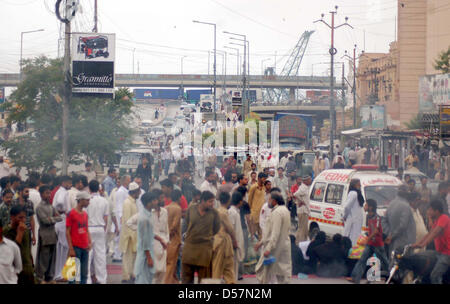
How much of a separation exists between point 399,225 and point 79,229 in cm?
489

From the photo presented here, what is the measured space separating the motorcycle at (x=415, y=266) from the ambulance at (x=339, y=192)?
2.29 meters

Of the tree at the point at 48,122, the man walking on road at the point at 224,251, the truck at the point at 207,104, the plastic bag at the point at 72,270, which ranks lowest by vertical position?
the plastic bag at the point at 72,270

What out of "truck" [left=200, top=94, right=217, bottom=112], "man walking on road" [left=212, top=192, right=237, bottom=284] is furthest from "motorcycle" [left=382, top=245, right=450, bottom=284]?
"truck" [left=200, top=94, right=217, bottom=112]

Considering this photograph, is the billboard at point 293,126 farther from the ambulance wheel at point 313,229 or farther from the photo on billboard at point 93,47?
the ambulance wheel at point 313,229

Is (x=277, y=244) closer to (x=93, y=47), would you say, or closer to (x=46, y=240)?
(x=46, y=240)

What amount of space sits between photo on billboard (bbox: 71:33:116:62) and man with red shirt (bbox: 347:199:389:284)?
1202 cm

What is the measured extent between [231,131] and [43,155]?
94.4 feet

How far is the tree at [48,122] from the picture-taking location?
23156 mm

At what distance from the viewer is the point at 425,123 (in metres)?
33.9

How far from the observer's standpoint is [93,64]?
20.2 metres

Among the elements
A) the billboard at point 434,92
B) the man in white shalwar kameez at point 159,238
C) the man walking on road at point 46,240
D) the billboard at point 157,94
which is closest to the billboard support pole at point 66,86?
the man walking on road at point 46,240

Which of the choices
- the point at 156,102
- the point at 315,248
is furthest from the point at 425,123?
the point at 156,102

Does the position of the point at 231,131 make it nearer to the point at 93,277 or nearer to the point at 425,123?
the point at 425,123
